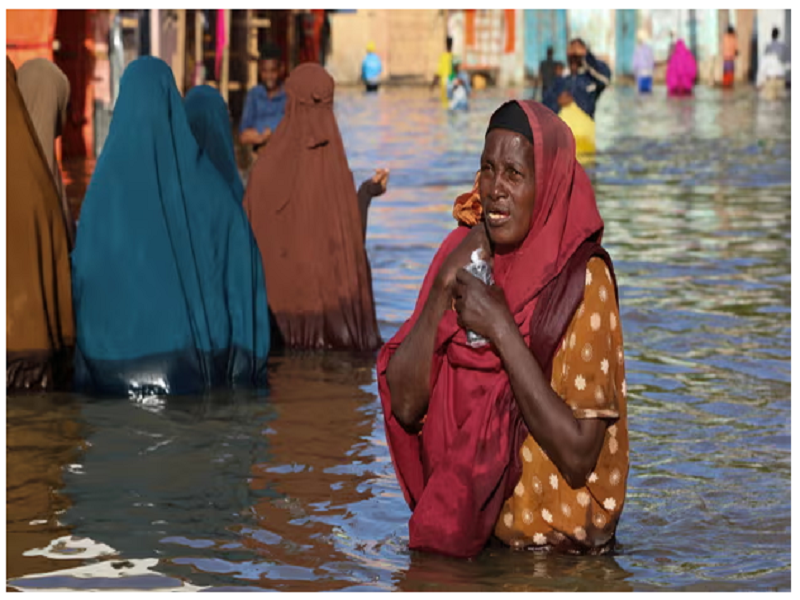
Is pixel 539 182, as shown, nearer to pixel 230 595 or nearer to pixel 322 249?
pixel 230 595

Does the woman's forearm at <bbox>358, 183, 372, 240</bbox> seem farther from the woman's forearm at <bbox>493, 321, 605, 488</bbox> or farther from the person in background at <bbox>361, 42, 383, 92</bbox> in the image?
the person in background at <bbox>361, 42, 383, 92</bbox>

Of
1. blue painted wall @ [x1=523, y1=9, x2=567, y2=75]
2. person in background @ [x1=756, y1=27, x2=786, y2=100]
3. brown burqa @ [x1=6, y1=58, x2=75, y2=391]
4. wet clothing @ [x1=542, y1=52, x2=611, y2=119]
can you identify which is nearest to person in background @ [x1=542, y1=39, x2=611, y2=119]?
wet clothing @ [x1=542, y1=52, x2=611, y2=119]

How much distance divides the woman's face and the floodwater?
0.86 meters

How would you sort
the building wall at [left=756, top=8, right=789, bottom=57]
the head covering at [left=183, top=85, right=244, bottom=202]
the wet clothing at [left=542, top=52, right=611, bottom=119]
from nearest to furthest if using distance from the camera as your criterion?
the head covering at [left=183, top=85, right=244, bottom=202] < the wet clothing at [left=542, top=52, right=611, bottom=119] < the building wall at [left=756, top=8, right=789, bottom=57]

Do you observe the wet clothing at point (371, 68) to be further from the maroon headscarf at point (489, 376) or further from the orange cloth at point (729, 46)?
the maroon headscarf at point (489, 376)

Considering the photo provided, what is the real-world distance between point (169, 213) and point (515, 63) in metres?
44.5

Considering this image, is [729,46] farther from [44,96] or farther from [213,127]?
[44,96]

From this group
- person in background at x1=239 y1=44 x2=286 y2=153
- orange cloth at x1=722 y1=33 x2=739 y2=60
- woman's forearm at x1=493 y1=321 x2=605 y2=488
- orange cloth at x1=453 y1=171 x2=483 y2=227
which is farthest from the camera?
orange cloth at x1=722 y1=33 x2=739 y2=60

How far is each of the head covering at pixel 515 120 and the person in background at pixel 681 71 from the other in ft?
125

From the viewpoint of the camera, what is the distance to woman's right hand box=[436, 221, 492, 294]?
4.34 metres

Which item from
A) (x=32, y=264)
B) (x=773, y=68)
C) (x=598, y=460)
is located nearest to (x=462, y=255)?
(x=598, y=460)

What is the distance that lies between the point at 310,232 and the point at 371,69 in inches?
1410

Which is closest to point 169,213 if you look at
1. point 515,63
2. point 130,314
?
point 130,314

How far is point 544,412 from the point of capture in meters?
4.18
